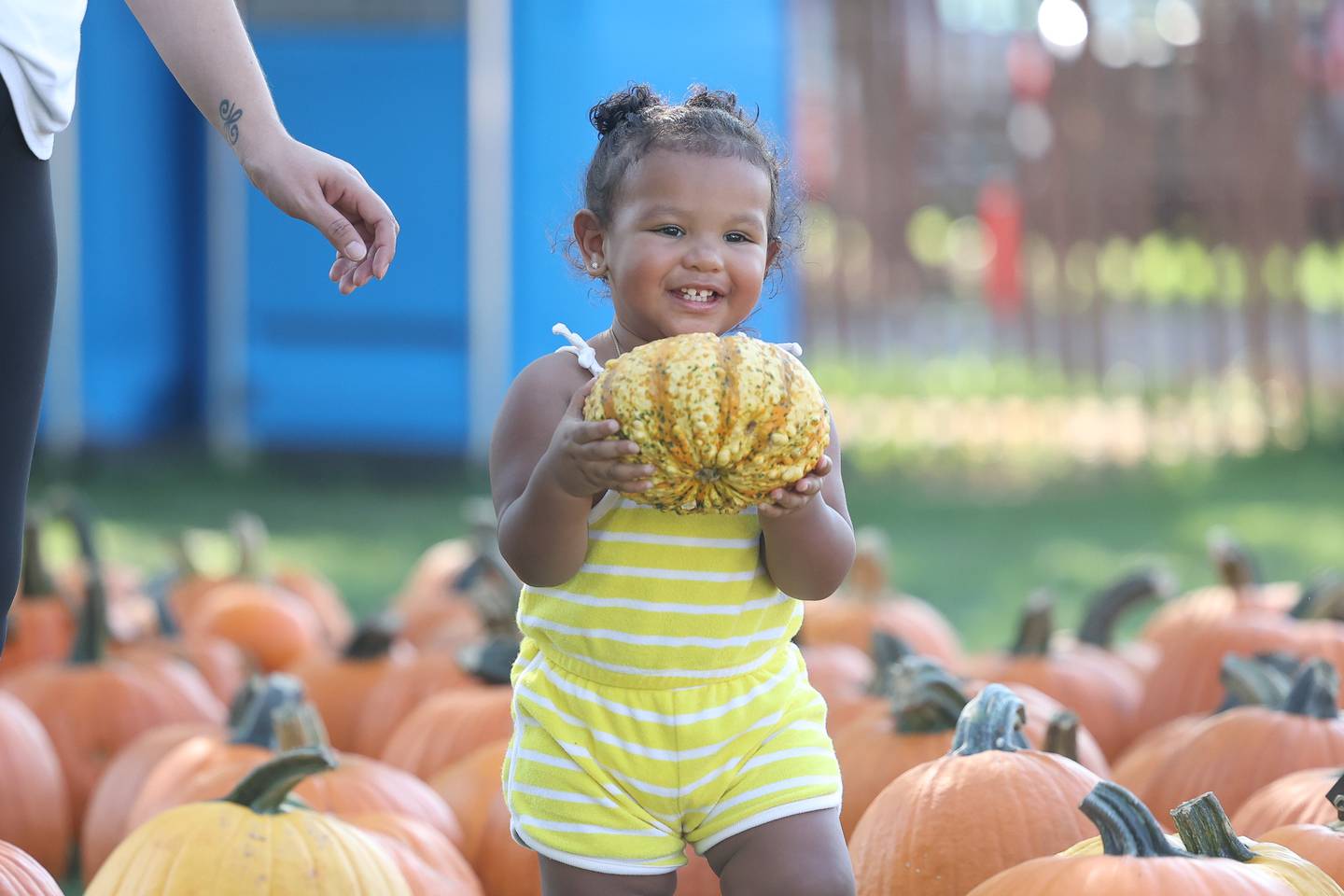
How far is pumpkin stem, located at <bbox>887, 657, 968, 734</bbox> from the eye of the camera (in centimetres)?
305

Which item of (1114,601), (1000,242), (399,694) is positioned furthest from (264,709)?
(1000,242)

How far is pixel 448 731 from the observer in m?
3.54

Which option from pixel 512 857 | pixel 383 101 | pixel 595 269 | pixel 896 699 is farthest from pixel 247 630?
pixel 383 101

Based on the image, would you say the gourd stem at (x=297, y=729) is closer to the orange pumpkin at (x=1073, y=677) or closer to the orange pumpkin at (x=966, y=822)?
the orange pumpkin at (x=966, y=822)

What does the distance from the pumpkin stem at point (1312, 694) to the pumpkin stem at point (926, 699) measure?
0.55 m

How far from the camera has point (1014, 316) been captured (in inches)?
540

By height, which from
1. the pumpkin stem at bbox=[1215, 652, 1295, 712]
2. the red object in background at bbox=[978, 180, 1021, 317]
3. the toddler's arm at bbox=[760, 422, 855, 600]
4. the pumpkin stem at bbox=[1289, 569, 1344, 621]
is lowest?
the pumpkin stem at bbox=[1215, 652, 1295, 712]

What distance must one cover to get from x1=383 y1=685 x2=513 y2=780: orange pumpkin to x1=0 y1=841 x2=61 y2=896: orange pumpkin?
1.04 metres

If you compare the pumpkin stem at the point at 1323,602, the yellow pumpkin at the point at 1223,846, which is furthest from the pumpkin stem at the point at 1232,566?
the yellow pumpkin at the point at 1223,846

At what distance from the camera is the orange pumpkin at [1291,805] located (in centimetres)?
266

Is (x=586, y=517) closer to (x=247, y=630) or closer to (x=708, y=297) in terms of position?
(x=708, y=297)

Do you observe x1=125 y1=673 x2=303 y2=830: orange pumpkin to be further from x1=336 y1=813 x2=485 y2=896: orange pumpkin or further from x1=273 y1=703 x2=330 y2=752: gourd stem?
x1=336 y1=813 x2=485 y2=896: orange pumpkin

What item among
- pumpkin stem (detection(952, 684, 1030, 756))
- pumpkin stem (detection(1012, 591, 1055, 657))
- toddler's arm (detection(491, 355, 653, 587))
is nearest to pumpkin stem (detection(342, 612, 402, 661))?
pumpkin stem (detection(1012, 591, 1055, 657))

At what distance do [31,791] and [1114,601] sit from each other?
2.41 metres
